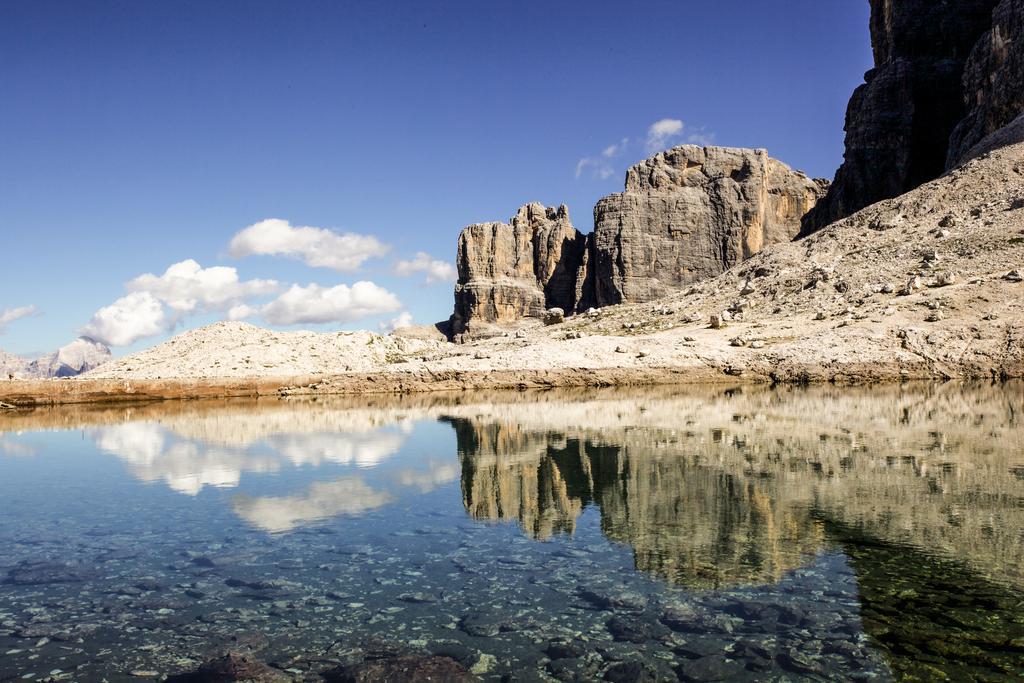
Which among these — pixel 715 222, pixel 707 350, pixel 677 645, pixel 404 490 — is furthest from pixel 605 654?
pixel 715 222

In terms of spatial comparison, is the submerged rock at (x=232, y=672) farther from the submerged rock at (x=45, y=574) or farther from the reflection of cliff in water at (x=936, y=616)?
the reflection of cliff in water at (x=936, y=616)

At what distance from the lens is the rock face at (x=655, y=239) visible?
10606 cm

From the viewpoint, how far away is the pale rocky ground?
119ft

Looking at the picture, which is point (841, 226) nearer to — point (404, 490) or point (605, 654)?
point (404, 490)

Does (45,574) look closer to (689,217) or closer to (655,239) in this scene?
(655,239)

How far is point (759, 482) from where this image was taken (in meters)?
11.2

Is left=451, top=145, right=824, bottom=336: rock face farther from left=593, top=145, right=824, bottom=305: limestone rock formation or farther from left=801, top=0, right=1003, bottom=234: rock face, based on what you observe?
left=801, top=0, right=1003, bottom=234: rock face

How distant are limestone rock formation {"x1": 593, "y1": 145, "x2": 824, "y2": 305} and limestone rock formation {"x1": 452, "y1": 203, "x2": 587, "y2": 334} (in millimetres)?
11708

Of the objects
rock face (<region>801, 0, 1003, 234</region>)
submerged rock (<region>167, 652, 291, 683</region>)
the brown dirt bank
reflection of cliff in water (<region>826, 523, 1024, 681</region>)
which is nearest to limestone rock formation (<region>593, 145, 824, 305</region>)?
rock face (<region>801, 0, 1003, 234</region>)

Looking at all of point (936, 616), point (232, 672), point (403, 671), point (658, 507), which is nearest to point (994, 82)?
point (658, 507)

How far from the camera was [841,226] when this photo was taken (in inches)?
2420

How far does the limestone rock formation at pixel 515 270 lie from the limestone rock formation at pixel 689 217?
11708 mm

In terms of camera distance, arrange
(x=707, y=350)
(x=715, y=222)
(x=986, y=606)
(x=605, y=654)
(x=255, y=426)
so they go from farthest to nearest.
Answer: (x=715, y=222) < (x=707, y=350) < (x=255, y=426) < (x=986, y=606) < (x=605, y=654)

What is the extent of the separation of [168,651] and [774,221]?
117327 millimetres
